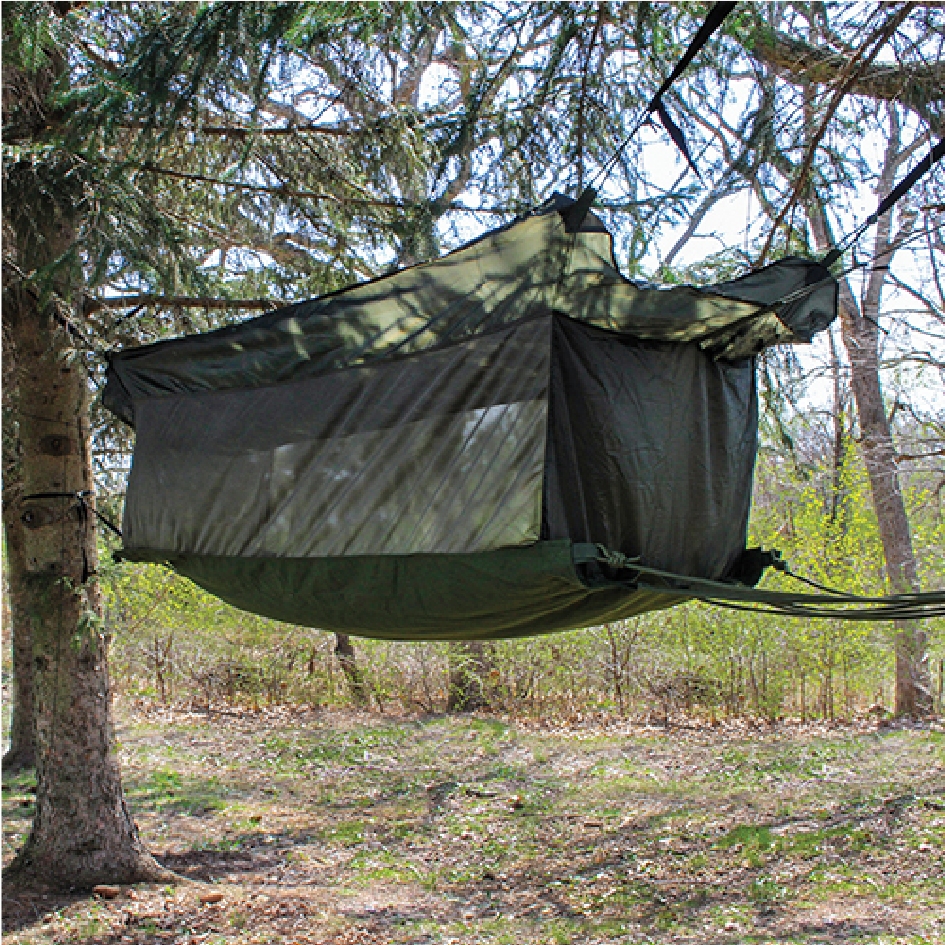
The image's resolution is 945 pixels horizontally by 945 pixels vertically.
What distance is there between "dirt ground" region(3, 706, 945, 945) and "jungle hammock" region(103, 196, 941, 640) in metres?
1.85

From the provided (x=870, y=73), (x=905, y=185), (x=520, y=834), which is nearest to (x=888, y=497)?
(x=520, y=834)

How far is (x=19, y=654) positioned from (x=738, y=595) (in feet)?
17.0

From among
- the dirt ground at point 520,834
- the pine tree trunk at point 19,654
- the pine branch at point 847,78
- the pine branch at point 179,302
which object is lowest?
the dirt ground at point 520,834

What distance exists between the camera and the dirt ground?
331 centimetres

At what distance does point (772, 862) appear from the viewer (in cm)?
393

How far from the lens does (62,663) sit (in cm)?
342

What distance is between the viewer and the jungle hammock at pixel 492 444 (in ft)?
6.00

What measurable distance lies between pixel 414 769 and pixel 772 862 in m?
2.68

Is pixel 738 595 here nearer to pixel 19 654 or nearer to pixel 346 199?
pixel 346 199

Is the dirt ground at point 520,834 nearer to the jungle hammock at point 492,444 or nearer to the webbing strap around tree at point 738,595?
the jungle hammock at point 492,444

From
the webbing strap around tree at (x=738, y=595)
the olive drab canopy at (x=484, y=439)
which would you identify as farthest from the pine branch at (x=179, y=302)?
the webbing strap around tree at (x=738, y=595)

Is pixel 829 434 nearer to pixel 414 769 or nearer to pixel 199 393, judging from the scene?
pixel 414 769

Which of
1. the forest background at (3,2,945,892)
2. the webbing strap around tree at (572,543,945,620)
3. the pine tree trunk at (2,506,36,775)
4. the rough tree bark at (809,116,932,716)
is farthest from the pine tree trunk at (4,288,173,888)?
the rough tree bark at (809,116,932,716)

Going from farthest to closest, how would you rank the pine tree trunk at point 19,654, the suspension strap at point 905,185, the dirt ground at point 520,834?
the pine tree trunk at point 19,654
the dirt ground at point 520,834
the suspension strap at point 905,185
